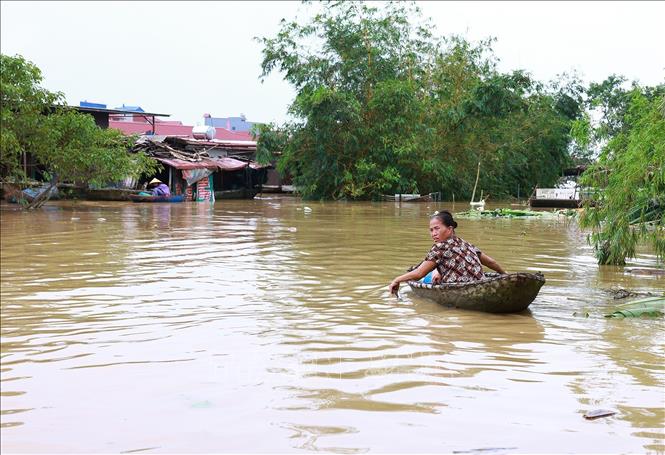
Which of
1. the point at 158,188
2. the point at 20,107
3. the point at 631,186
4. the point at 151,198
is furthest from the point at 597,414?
the point at 158,188

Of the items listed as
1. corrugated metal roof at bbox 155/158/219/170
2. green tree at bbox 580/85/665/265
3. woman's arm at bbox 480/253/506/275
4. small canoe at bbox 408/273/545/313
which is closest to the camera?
small canoe at bbox 408/273/545/313

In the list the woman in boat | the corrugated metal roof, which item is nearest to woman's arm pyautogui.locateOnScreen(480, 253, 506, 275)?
the woman in boat

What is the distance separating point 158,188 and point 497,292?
2448 centimetres

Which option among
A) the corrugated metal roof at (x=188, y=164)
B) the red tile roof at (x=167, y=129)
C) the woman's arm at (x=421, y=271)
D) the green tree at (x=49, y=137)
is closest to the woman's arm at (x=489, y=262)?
the woman's arm at (x=421, y=271)

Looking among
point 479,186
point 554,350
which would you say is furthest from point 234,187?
point 554,350

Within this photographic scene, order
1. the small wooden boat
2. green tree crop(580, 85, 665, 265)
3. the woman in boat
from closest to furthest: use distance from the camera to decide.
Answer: the woman in boat
green tree crop(580, 85, 665, 265)
the small wooden boat

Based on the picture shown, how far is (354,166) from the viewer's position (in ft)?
113

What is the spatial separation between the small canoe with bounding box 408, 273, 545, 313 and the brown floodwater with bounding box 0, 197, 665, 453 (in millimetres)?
130

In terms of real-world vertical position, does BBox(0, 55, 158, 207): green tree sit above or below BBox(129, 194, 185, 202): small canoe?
above

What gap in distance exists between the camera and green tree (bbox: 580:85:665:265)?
30.2ft

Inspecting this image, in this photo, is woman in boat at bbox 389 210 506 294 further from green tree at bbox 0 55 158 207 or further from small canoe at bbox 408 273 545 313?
green tree at bbox 0 55 158 207

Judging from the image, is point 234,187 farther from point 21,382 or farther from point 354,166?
point 21,382

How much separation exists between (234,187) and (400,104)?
8896 mm

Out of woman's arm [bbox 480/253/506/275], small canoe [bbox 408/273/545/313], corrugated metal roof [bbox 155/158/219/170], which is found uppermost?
corrugated metal roof [bbox 155/158/219/170]
